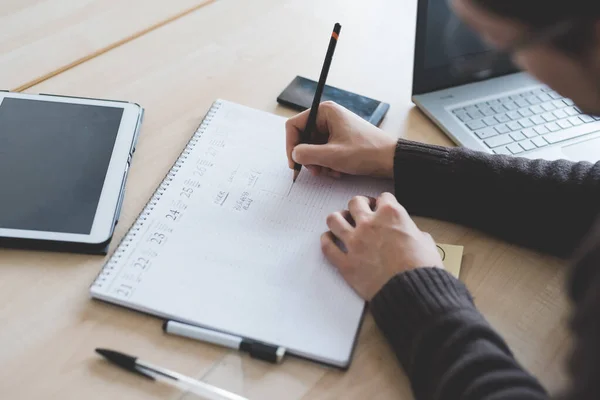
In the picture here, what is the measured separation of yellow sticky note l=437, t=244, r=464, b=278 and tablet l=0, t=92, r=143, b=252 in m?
0.42

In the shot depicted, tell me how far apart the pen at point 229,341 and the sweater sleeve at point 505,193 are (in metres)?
0.29

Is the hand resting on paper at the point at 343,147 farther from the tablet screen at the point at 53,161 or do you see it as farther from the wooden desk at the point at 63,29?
the wooden desk at the point at 63,29

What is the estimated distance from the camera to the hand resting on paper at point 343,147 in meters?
0.88

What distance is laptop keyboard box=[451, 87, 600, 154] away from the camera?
0.97 metres

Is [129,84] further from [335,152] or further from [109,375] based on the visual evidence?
[109,375]

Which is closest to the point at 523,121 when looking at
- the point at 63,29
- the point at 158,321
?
the point at 158,321

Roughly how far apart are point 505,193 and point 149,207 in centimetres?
46

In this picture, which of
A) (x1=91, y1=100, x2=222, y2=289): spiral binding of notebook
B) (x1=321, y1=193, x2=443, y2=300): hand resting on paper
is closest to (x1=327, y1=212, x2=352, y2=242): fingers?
(x1=321, y1=193, x2=443, y2=300): hand resting on paper

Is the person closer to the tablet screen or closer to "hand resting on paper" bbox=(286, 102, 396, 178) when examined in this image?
"hand resting on paper" bbox=(286, 102, 396, 178)

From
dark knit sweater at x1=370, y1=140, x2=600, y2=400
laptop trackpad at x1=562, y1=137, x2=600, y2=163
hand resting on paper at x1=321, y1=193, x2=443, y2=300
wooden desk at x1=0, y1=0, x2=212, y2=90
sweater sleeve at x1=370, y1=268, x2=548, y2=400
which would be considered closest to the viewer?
dark knit sweater at x1=370, y1=140, x2=600, y2=400

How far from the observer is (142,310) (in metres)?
0.72

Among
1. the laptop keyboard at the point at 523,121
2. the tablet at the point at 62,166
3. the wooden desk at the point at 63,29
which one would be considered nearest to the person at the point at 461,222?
the laptop keyboard at the point at 523,121

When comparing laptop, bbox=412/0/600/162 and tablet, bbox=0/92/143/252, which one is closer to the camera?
tablet, bbox=0/92/143/252

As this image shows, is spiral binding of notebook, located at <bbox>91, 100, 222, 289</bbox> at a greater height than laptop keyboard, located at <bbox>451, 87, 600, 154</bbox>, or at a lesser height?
greater
